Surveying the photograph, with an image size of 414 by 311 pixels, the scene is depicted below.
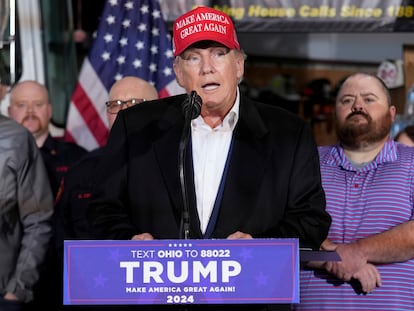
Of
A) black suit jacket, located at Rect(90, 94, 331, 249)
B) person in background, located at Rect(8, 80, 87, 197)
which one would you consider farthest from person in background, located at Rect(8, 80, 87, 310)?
black suit jacket, located at Rect(90, 94, 331, 249)

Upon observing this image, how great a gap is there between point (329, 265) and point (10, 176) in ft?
5.39

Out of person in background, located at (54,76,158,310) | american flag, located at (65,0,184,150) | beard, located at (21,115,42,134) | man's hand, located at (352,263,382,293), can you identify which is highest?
american flag, located at (65,0,184,150)

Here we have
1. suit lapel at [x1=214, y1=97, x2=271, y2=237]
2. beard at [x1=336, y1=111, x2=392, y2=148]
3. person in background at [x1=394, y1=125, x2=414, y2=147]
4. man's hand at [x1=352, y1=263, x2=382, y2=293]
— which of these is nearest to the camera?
suit lapel at [x1=214, y1=97, x2=271, y2=237]

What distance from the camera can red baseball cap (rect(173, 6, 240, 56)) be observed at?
3.71 meters

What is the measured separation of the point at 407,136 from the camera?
6.32 meters

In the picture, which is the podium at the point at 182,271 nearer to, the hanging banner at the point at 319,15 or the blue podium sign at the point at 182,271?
the blue podium sign at the point at 182,271

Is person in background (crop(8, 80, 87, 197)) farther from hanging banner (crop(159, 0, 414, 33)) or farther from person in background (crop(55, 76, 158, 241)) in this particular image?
hanging banner (crop(159, 0, 414, 33))

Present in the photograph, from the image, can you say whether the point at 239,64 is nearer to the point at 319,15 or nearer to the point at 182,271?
the point at 182,271

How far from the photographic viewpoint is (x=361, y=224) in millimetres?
4547

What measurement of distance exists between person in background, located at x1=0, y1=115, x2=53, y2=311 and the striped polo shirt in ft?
4.43

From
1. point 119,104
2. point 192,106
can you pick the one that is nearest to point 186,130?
point 192,106

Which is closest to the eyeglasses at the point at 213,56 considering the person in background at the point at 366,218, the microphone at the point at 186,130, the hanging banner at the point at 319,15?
the microphone at the point at 186,130

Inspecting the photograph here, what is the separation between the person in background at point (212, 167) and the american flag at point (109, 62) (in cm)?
336

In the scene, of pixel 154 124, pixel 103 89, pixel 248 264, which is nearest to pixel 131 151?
pixel 154 124
